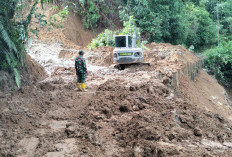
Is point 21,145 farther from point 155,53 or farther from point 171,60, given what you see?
point 155,53

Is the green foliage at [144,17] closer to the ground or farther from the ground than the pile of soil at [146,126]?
farther from the ground

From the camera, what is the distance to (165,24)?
71.2ft

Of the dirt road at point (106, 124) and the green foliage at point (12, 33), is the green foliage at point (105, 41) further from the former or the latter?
the green foliage at point (12, 33)

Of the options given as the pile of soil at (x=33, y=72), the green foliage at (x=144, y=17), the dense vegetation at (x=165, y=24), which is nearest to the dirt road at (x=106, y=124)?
the pile of soil at (x=33, y=72)

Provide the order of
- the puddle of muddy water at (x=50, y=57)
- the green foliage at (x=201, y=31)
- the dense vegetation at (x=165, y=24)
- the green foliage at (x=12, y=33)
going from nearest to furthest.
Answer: the green foliage at (x=12, y=33) → the dense vegetation at (x=165, y=24) → the puddle of muddy water at (x=50, y=57) → the green foliage at (x=201, y=31)

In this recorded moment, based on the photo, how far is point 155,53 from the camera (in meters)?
14.8

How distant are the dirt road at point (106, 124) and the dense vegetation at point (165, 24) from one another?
1.60 m

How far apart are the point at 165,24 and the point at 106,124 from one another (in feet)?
57.3

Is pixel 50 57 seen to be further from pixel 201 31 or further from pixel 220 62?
pixel 201 31

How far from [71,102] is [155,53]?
Answer: 8.65 metres

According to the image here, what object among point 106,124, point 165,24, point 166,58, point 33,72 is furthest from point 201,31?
point 106,124

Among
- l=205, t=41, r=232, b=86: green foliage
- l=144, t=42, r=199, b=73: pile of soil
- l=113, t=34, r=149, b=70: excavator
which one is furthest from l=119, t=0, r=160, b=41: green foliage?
l=113, t=34, r=149, b=70: excavator

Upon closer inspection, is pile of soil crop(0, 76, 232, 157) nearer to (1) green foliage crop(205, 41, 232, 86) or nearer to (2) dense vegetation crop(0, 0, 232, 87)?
(2) dense vegetation crop(0, 0, 232, 87)

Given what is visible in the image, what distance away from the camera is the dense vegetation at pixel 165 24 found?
750cm
